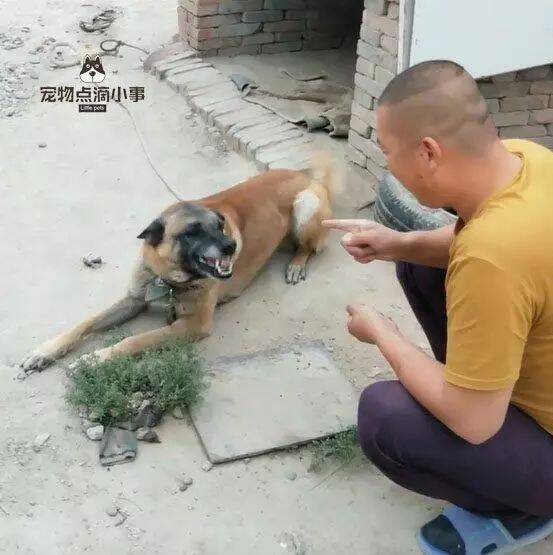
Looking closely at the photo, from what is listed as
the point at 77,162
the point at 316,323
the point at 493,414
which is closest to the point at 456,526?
the point at 493,414

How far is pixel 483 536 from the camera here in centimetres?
248

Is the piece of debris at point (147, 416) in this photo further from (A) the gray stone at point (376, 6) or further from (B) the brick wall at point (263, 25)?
(B) the brick wall at point (263, 25)

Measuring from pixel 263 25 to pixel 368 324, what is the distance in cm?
516

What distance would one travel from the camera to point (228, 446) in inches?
120

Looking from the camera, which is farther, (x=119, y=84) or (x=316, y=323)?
(x=119, y=84)

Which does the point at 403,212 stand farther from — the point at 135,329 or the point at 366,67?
the point at 135,329

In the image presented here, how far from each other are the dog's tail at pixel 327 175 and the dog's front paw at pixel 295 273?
60cm

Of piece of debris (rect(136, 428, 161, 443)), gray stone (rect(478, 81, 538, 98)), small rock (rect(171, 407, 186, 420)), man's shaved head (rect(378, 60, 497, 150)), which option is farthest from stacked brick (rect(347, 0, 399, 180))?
man's shaved head (rect(378, 60, 497, 150))

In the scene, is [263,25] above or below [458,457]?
above

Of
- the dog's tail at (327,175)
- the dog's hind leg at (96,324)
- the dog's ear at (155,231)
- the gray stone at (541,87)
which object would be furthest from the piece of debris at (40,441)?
the gray stone at (541,87)

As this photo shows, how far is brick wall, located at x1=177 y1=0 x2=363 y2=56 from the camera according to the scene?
6.62 metres

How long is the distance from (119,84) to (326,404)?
14.4 feet

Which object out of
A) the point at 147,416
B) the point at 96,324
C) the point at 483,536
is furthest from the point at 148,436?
the point at 483,536

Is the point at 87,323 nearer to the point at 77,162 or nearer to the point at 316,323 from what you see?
the point at 316,323
